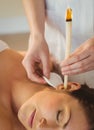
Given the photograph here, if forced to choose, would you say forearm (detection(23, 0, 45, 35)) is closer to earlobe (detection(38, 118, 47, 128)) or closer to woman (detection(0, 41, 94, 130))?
woman (detection(0, 41, 94, 130))

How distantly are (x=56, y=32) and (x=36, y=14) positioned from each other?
0.15 m

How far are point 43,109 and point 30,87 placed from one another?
0.70 feet

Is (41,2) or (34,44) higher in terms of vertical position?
(41,2)

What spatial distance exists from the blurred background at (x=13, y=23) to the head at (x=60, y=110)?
876 millimetres

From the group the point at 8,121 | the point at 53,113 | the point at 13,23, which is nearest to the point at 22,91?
the point at 8,121

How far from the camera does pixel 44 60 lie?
1170 millimetres

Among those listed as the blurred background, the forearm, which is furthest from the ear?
the blurred background

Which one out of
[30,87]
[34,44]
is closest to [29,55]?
[34,44]

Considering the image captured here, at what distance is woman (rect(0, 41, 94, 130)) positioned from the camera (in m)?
1.09

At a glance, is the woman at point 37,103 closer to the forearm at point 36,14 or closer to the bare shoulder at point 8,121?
the bare shoulder at point 8,121

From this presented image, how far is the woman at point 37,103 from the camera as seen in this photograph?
109 cm

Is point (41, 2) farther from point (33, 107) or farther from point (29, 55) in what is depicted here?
point (33, 107)

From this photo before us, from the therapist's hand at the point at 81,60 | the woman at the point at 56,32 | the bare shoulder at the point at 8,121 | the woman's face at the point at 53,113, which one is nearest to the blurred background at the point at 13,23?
the woman at the point at 56,32

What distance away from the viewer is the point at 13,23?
2.06 metres
